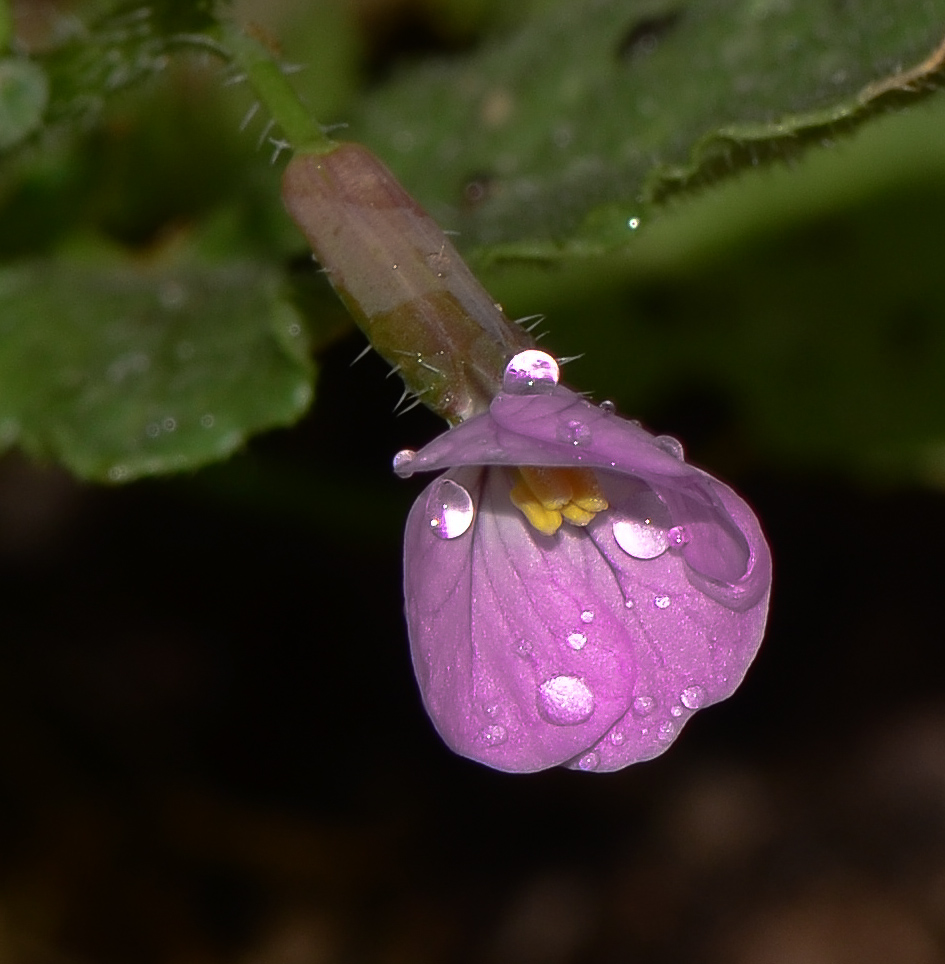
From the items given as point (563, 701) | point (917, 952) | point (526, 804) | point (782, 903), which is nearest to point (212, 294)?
point (563, 701)

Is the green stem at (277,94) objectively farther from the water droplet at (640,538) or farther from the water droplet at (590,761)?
the water droplet at (590,761)

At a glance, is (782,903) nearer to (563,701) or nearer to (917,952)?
(917,952)

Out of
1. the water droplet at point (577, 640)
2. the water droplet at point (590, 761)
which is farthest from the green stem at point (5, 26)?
the water droplet at point (590, 761)

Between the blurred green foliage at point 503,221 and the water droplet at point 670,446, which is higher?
the water droplet at point 670,446

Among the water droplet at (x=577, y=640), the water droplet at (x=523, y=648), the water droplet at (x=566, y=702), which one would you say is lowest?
the water droplet at (x=566, y=702)

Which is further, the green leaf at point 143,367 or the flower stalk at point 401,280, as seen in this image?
the green leaf at point 143,367

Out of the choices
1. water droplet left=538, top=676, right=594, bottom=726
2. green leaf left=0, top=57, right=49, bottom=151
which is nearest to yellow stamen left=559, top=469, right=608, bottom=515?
water droplet left=538, top=676, right=594, bottom=726

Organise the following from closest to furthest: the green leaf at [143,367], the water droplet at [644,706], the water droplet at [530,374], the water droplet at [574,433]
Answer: the water droplet at [574,433]
the water droplet at [530,374]
the water droplet at [644,706]
the green leaf at [143,367]

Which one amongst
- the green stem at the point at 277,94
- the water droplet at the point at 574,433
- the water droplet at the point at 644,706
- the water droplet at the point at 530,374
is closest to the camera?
the water droplet at the point at 574,433
